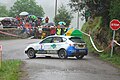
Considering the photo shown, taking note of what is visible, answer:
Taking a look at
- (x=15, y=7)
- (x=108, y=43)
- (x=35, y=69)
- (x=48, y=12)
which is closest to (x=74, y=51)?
(x=108, y=43)

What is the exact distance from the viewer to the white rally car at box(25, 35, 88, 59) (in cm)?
2431

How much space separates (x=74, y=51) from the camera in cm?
2422

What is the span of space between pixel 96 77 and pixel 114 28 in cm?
960

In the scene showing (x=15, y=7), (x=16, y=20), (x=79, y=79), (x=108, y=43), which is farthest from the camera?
(x=15, y=7)

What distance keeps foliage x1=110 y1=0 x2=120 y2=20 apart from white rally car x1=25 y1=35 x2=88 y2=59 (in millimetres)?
2853

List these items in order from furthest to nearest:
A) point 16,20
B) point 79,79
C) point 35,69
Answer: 1. point 16,20
2. point 35,69
3. point 79,79

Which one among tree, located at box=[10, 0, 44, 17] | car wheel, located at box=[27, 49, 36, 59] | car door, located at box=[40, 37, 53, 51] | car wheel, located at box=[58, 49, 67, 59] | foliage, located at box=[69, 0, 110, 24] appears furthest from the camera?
tree, located at box=[10, 0, 44, 17]

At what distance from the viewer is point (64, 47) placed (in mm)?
24500

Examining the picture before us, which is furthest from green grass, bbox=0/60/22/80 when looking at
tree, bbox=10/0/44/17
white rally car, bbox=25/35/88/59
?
tree, bbox=10/0/44/17

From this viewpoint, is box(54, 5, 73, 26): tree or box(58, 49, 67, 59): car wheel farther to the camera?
box(54, 5, 73, 26): tree

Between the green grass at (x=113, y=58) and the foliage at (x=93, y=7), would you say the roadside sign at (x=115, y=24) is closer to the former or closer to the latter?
the green grass at (x=113, y=58)

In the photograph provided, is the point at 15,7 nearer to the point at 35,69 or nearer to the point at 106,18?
the point at 106,18

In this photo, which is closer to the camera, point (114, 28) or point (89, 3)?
point (114, 28)

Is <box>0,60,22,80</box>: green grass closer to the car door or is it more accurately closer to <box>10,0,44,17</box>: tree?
the car door
